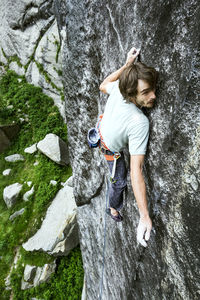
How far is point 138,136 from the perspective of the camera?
8.44 feet

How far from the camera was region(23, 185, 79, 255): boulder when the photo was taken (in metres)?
8.15

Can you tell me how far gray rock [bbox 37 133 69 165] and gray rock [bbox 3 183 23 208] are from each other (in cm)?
213

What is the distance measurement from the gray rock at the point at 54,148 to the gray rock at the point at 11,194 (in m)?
2.13

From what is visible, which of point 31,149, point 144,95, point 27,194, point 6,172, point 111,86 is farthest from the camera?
point 31,149

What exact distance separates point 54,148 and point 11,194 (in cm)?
293

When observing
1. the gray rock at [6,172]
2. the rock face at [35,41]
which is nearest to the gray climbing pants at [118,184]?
the gray rock at [6,172]

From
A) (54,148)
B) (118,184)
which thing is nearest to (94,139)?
(118,184)

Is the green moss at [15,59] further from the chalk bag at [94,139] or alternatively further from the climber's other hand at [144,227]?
the climber's other hand at [144,227]

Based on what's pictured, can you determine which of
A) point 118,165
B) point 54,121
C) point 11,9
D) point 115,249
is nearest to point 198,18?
point 118,165

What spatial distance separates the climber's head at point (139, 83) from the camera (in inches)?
92.3

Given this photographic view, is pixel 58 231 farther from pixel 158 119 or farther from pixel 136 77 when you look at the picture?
pixel 136 77

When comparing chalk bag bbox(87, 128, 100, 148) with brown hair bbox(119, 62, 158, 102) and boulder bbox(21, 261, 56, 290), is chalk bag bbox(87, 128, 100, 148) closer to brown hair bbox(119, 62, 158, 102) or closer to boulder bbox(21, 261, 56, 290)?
brown hair bbox(119, 62, 158, 102)

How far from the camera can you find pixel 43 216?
8875mm

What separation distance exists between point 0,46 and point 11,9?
3150 millimetres
